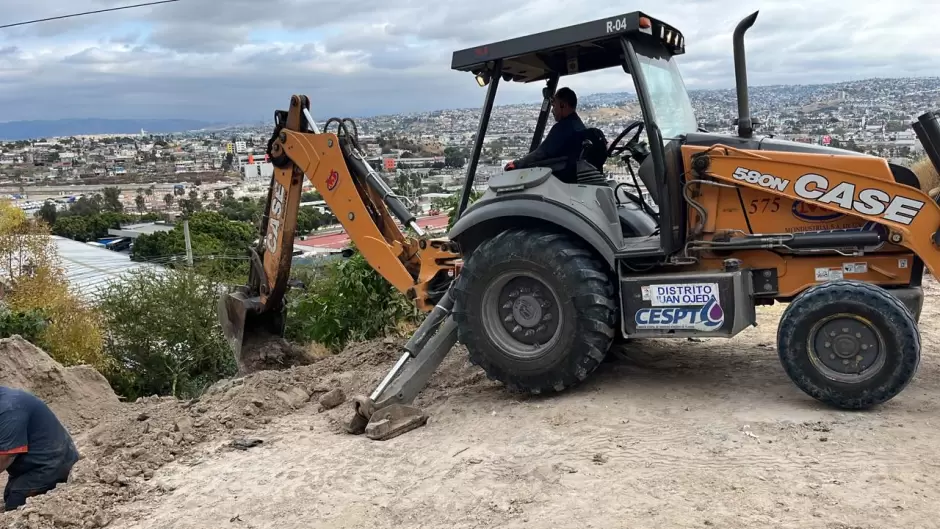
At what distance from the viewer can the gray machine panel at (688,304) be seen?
5.05 metres

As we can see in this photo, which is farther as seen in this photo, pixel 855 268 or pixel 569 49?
pixel 569 49


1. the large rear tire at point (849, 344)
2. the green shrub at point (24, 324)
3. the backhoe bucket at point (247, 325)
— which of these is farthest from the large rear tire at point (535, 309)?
the green shrub at point (24, 324)

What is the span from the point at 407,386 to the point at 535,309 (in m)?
1.10

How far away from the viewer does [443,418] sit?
220 inches

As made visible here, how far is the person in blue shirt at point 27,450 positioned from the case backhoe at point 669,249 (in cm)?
223

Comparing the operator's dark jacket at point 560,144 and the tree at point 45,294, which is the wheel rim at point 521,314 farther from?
the tree at point 45,294

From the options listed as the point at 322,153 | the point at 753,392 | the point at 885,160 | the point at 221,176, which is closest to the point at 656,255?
the point at 753,392

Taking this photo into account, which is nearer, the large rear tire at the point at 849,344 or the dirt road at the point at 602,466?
the dirt road at the point at 602,466

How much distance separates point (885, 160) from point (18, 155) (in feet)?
361

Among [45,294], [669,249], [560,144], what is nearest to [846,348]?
[669,249]

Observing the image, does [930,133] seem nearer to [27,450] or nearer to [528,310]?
[528,310]

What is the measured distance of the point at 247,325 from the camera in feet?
27.6

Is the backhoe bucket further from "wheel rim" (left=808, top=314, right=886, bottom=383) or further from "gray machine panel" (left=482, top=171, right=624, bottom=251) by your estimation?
"wheel rim" (left=808, top=314, right=886, bottom=383)

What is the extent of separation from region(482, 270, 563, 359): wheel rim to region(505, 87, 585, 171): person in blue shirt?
92cm
